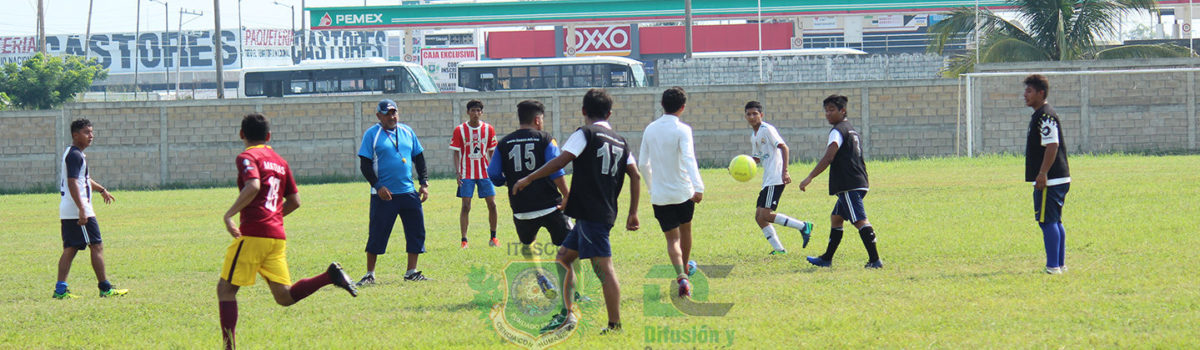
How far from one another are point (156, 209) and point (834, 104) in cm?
1549

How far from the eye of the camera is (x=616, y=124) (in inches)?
1176

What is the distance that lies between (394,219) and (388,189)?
271 millimetres

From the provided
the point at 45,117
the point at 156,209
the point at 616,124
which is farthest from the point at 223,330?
the point at 45,117

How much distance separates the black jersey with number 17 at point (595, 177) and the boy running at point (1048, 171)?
3.80 metres

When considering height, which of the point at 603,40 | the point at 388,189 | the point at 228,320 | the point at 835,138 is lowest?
the point at 228,320

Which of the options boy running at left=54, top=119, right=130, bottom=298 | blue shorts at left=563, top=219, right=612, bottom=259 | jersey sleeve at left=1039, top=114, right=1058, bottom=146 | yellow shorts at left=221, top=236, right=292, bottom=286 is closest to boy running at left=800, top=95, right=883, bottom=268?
jersey sleeve at left=1039, top=114, right=1058, bottom=146

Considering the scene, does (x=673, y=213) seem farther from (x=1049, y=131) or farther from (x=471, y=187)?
(x=471, y=187)

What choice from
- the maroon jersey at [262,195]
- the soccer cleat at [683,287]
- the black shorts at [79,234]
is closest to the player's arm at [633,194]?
the soccer cleat at [683,287]

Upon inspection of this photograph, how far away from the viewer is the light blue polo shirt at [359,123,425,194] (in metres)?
9.88

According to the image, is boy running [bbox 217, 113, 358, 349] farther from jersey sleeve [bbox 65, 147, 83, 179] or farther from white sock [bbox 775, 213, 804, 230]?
white sock [bbox 775, 213, 804, 230]

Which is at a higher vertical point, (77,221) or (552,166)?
(552,166)

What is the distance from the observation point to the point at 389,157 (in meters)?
9.91

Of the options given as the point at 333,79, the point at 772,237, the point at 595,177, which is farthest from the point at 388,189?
the point at 333,79

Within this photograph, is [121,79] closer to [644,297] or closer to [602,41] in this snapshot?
[602,41]
